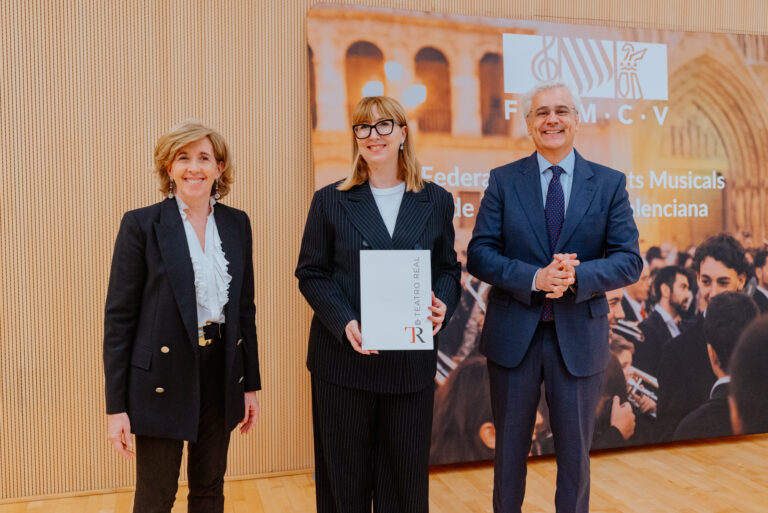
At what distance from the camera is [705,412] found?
12.2ft

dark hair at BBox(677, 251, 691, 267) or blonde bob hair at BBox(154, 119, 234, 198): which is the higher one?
blonde bob hair at BBox(154, 119, 234, 198)

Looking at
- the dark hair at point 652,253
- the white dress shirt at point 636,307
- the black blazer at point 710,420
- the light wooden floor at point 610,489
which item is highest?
the dark hair at point 652,253

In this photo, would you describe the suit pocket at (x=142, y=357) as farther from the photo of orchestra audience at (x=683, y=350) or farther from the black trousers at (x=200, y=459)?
the photo of orchestra audience at (x=683, y=350)

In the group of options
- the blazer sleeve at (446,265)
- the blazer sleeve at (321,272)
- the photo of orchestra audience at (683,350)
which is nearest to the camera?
the blazer sleeve at (321,272)

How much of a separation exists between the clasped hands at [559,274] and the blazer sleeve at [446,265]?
11.1 inches

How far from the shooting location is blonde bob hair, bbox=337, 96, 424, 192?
191cm

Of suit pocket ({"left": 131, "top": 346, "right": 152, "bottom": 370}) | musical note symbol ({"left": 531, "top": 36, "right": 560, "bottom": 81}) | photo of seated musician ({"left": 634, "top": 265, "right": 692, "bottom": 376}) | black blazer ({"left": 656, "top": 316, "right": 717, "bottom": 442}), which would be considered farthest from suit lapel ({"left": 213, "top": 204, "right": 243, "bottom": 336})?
black blazer ({"left": 656, "top": 316, "right": 717, "bottom": 442})

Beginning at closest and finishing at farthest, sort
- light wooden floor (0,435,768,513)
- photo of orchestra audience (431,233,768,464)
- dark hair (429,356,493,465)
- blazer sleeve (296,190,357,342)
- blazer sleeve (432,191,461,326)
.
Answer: blazer sleeve (296,190,357,342) < blazer sleeve (432,191,461,326) < light wooden floor (0,435,768,513) < dark hair (429,356,493,465) < photo of orchestra audience (431,233,768,464)

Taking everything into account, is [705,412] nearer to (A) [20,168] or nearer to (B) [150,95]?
(B) [150,95]

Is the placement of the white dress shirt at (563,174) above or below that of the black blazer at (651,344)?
above

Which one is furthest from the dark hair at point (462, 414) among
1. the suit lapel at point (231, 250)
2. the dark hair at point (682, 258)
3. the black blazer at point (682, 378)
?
the suit lapel at point (231, 250)

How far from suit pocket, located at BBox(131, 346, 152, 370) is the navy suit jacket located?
109cm

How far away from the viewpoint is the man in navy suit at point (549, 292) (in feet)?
6.88

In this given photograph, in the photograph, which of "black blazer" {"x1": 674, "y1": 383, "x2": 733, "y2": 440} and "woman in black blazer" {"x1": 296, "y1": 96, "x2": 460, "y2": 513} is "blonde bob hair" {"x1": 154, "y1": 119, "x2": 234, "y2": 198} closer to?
"woman in black blazer" {"x1": 296, "y1": 96, "x2": 460, "y2": 513}
